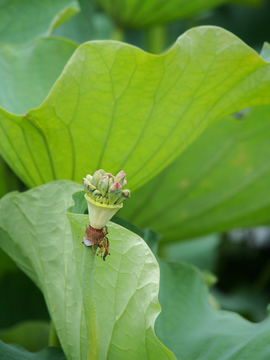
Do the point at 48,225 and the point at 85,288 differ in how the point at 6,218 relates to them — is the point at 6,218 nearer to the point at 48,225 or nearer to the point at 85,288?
the point at 48,225

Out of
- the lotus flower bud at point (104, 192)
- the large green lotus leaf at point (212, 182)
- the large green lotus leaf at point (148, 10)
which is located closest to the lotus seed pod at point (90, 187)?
the lotus flower bud at point (104, 192)

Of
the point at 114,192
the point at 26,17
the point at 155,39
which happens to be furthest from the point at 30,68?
the point at 155,39

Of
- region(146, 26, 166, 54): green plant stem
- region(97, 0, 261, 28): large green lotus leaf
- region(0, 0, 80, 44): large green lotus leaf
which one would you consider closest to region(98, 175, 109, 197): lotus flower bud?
region(0, 0, 80, 44): large green lotus leaf

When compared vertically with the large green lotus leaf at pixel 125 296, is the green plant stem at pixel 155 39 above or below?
above

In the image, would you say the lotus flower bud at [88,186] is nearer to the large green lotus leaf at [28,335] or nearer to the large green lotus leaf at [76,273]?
the large green lotus leaf at [76,273]

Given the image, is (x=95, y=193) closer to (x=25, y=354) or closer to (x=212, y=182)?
(x=25, y=354)
